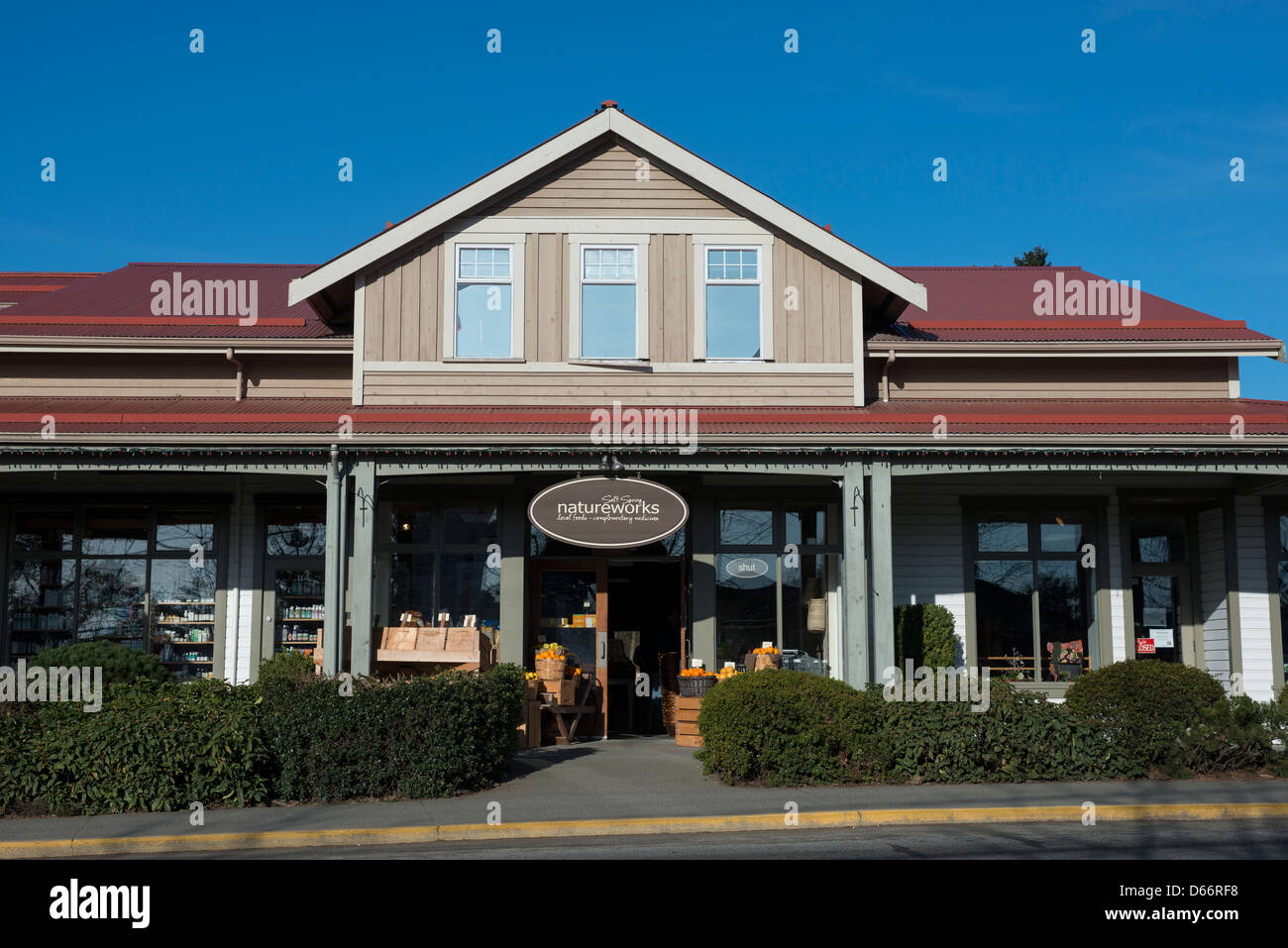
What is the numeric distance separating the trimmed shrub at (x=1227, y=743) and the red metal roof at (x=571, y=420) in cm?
359

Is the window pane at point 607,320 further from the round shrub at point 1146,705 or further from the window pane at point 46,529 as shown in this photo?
the window pane at point 46,529

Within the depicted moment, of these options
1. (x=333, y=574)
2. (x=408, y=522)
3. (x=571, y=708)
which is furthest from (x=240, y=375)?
(x=571, y=708)

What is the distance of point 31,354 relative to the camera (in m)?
17.7

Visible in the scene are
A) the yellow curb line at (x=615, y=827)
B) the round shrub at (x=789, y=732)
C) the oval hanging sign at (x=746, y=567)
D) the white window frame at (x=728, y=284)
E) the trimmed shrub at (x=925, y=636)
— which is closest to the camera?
the yellow curb line at (x=615, y=827)

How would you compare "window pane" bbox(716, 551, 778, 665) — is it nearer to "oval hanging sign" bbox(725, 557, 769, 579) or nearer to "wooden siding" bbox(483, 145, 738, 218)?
"oval hanging sign" bbox(725, 557, 769, 579)

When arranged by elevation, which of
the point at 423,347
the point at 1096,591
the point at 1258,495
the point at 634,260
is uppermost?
the point at 634,260

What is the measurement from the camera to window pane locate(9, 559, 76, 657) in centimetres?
1745

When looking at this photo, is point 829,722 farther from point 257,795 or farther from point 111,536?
point 111,536

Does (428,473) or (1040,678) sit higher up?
(428,473)

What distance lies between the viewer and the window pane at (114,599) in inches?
692

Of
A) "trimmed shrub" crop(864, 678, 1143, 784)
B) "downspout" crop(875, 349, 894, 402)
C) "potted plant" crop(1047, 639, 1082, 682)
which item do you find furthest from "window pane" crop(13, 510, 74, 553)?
"potted plant" crop(1047, 639, 1082, 682)

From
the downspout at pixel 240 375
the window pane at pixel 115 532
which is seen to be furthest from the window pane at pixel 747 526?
the window pane at pixel 115 532
